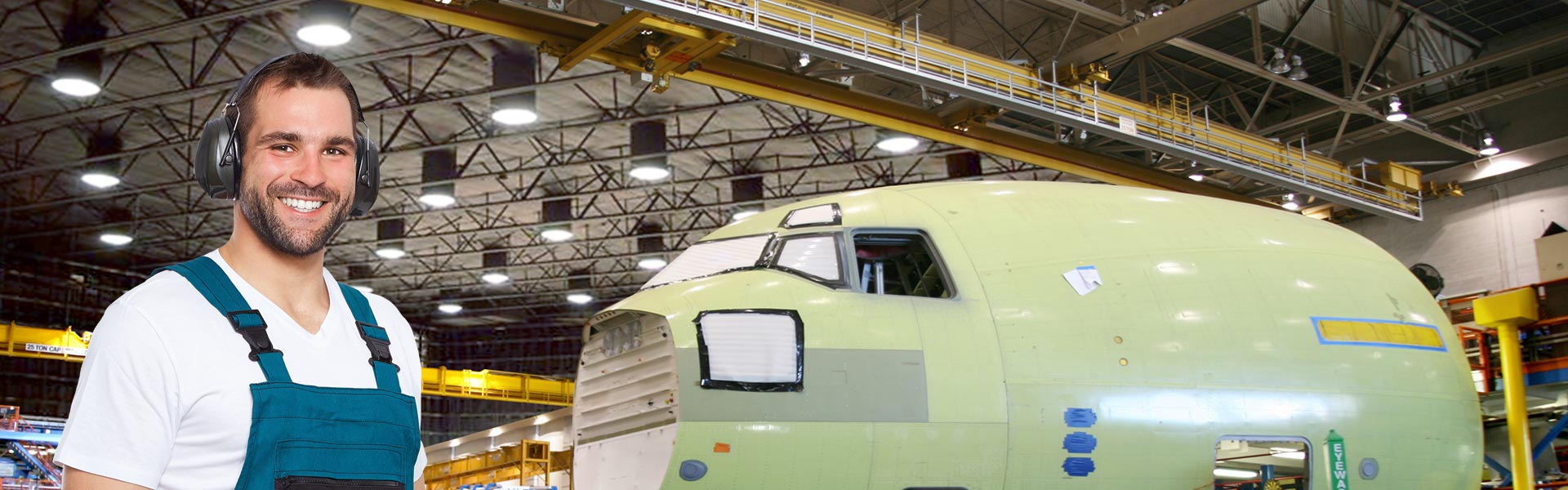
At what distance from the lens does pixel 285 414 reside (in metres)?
3.21

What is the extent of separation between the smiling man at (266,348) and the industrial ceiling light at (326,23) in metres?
29.0

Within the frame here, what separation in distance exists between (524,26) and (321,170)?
2581 cm

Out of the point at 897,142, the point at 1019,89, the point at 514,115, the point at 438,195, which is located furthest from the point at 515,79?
the point at 1019,89

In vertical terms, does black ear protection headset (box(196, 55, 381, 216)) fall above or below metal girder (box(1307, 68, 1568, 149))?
below

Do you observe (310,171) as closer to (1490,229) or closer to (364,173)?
(364,173)

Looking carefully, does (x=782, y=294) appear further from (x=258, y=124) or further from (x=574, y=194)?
(x=574, y=194)

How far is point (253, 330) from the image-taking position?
3.24 meters

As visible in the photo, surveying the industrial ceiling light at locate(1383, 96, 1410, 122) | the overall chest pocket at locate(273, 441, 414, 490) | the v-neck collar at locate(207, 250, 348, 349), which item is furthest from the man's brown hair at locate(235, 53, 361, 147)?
the industrial ceiling light at locate(1383, 96, 1410, 122)

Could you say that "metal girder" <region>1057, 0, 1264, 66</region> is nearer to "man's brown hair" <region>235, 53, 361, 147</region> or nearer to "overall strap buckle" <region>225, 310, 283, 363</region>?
"man's brown hair" <region>235, 53, 361, 147</region>

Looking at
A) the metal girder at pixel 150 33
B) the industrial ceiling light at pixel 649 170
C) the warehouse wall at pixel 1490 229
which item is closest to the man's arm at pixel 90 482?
the metal girder at pixel 150 33

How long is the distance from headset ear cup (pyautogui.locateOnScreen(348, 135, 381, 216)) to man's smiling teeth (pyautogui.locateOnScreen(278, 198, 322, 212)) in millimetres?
217

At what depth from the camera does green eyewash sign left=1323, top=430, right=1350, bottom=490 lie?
37.9 ft

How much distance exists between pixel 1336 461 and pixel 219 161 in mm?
11117

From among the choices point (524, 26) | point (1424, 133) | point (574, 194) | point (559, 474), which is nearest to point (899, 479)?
point (524, 26)
